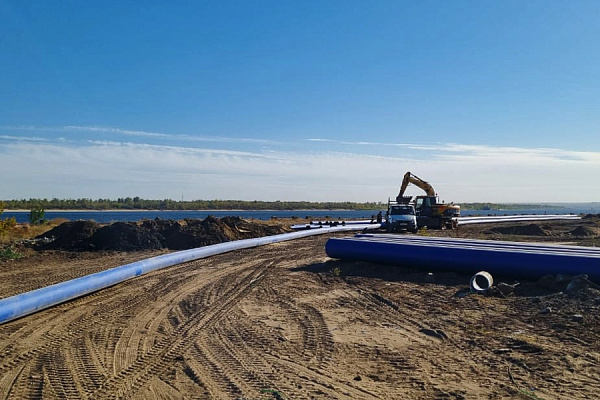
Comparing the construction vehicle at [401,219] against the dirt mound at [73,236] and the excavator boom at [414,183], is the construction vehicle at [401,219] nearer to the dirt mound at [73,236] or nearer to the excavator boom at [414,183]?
the excavator boom at [414,183]

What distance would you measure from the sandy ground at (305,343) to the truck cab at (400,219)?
18.0 m

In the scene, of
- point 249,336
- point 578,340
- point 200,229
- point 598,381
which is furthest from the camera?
point 200,229

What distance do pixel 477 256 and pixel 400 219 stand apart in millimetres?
18318

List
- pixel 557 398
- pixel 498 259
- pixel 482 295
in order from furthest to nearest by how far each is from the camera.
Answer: pixel 498 259
pixel 482 295
pixel 557 398

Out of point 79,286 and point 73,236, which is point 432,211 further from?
point 79,286

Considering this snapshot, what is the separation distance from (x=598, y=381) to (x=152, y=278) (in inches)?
451

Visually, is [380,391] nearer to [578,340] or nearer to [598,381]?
[598,381]

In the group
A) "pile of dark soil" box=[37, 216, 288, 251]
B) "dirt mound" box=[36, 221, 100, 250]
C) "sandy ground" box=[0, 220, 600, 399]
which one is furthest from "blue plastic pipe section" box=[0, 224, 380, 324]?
"dirt mound" box=[36, 221, 100, 250]

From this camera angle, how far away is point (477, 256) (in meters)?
13.0

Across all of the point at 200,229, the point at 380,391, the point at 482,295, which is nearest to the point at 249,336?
the point at 380,391

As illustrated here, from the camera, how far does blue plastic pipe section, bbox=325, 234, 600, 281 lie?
38.4 feet

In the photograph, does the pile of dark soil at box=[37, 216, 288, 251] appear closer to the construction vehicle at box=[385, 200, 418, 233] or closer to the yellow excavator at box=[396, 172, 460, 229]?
the construction vehicle at box=[385, 200, 418, 233]

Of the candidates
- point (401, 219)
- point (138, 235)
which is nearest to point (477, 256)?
point (138, 235)

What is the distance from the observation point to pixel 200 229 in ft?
86.4
